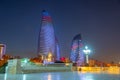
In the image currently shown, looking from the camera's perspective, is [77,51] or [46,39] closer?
[46,39]

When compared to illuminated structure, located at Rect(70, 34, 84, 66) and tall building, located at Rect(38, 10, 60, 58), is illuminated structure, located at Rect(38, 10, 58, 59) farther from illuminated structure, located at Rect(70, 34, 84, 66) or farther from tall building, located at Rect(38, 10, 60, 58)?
illuminated structure, located at Rect(70, 34, 84, 66)

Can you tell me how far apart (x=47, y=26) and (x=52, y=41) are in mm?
10765

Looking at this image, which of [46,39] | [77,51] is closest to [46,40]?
[46,39]

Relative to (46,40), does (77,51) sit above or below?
below

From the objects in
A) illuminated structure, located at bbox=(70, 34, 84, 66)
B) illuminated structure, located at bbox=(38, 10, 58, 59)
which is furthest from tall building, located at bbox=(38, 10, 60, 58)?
illuminated structure, located at bbox=(70, 34, 84, 66)

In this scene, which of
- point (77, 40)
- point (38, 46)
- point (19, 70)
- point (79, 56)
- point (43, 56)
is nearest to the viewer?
point (19, 70)

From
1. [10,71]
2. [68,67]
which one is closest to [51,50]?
[68,67]

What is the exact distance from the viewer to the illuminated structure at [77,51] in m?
145

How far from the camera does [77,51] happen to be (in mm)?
150625

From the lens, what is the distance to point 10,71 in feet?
85.3

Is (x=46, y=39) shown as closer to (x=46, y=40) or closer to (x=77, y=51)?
(x=46, y=40)

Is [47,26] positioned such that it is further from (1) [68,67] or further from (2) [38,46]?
(1) [68,67]

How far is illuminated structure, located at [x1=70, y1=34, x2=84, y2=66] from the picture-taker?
145m

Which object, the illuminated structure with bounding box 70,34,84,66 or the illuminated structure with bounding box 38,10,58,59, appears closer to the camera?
the illuminated structure with bounding box 38,10,58,59
